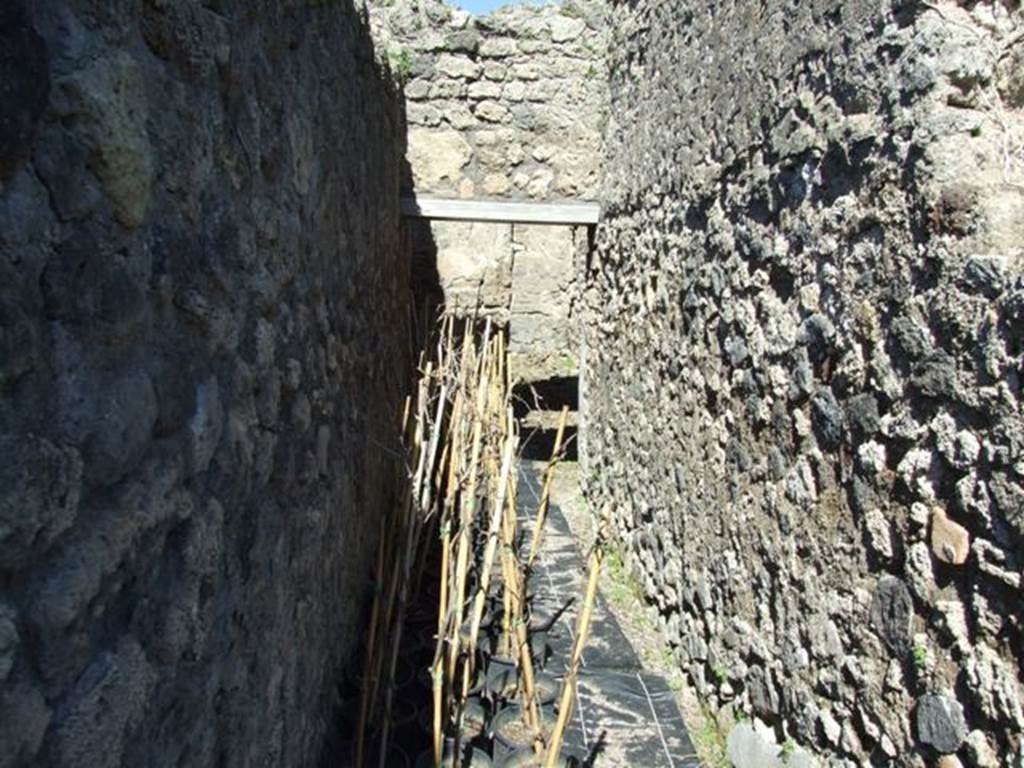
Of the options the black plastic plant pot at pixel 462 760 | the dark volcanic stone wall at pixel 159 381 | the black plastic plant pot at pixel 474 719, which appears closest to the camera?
the dark volcanic stone wall at pixel 159 381

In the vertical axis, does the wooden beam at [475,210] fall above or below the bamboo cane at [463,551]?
above

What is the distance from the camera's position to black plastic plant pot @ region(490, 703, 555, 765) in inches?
104

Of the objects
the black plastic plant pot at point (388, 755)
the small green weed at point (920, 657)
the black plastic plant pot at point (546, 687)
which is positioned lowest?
the black plastic plant pot at point (388, 755)

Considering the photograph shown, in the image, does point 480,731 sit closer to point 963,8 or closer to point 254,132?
point 254,132

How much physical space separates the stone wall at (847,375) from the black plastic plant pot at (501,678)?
695 mm

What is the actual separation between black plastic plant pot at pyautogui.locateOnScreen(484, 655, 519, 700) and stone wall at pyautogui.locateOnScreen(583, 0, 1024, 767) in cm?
70

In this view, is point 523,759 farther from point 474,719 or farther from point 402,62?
point 402,62

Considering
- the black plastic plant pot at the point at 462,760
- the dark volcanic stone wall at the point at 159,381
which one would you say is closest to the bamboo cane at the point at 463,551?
the black plastic plant pot at the point at 462,760

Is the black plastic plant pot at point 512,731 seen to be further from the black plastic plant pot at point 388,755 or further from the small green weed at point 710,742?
the small green weed at point 710,742

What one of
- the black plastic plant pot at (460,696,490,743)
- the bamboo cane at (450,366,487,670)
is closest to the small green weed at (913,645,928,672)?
the bamboo cane at (450,366,487,670)

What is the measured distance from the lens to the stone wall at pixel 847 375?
172 cm

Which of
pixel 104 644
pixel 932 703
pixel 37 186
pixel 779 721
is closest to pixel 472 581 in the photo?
pixel 779 721

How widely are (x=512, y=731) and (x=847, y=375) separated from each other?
60.3 inches

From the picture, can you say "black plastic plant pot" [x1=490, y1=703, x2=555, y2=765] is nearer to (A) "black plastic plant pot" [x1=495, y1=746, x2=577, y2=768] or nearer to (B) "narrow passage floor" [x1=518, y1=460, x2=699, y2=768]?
(A) "black plastic plant pot" [x1=495, y1=746, x2=577, y2=768]
